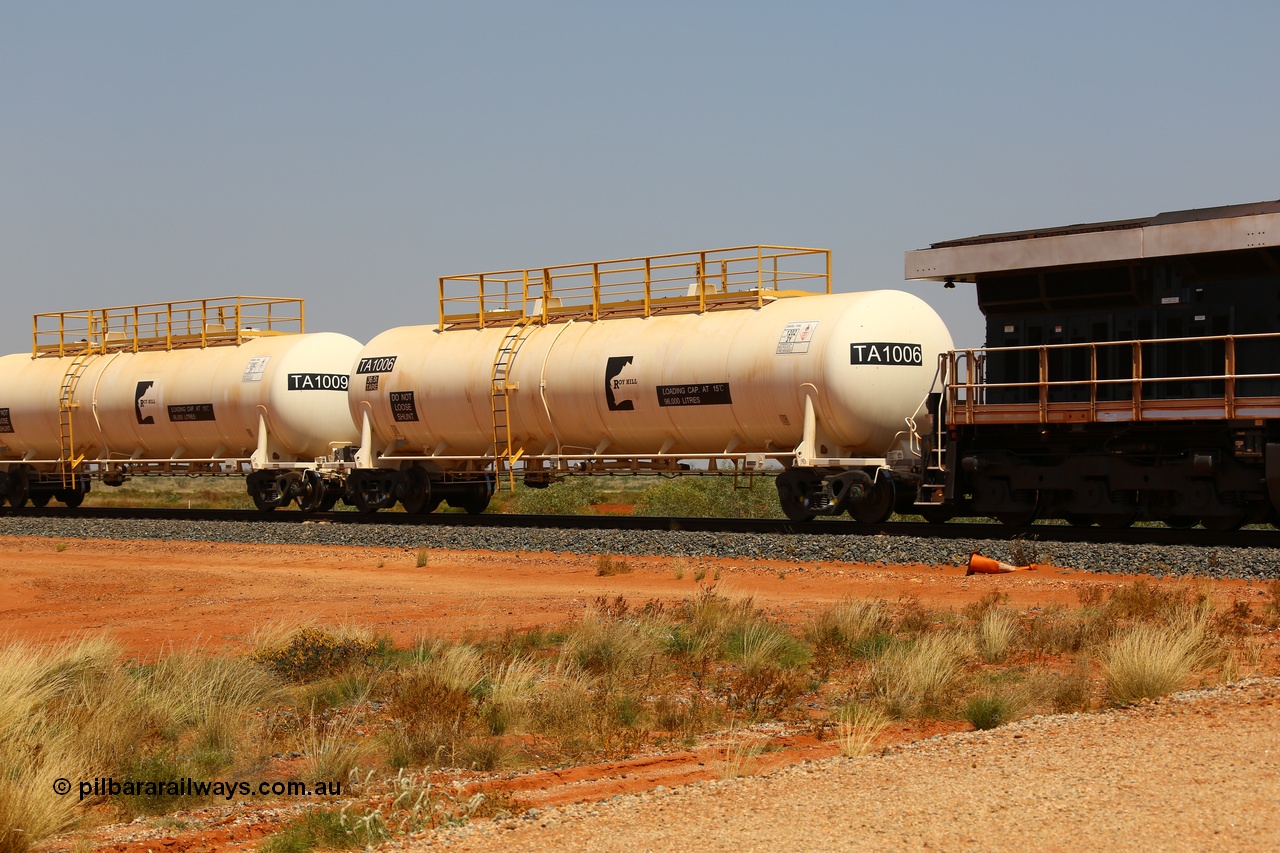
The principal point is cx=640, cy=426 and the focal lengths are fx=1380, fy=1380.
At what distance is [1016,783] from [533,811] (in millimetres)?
2569

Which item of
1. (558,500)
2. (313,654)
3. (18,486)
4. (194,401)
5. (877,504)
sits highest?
(194,401)

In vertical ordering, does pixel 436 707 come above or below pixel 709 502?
above

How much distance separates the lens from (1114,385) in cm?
2003

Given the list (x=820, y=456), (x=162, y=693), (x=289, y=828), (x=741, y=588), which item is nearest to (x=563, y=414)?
(x=820, y=456)

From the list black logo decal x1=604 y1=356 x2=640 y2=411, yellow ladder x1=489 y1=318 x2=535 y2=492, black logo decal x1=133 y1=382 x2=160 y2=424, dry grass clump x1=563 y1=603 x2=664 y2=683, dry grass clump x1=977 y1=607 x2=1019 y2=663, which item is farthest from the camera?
black logo decal x1=133 y1=382 x2=160 y2=424

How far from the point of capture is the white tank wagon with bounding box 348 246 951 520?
2258 cm

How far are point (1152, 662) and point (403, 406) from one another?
2099cm

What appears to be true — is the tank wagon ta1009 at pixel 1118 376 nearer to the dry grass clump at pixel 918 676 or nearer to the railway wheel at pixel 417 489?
the dry grass clump at pixel 918 676

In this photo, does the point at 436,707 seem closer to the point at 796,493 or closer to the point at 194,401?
the point at 796,493

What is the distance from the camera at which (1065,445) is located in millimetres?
20312

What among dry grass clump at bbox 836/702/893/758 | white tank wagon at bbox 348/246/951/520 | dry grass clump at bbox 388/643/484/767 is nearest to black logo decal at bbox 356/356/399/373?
white tank wagon at bbox 348/246/951/520

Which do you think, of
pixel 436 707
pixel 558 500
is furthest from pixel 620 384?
pixel 558 500

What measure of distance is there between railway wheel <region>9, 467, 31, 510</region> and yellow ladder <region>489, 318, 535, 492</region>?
57.9 ft

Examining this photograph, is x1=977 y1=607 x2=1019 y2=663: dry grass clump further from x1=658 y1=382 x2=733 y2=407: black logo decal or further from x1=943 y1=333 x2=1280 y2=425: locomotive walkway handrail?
x1=658 y1=382 x2=733 y2=407: black logo decal
